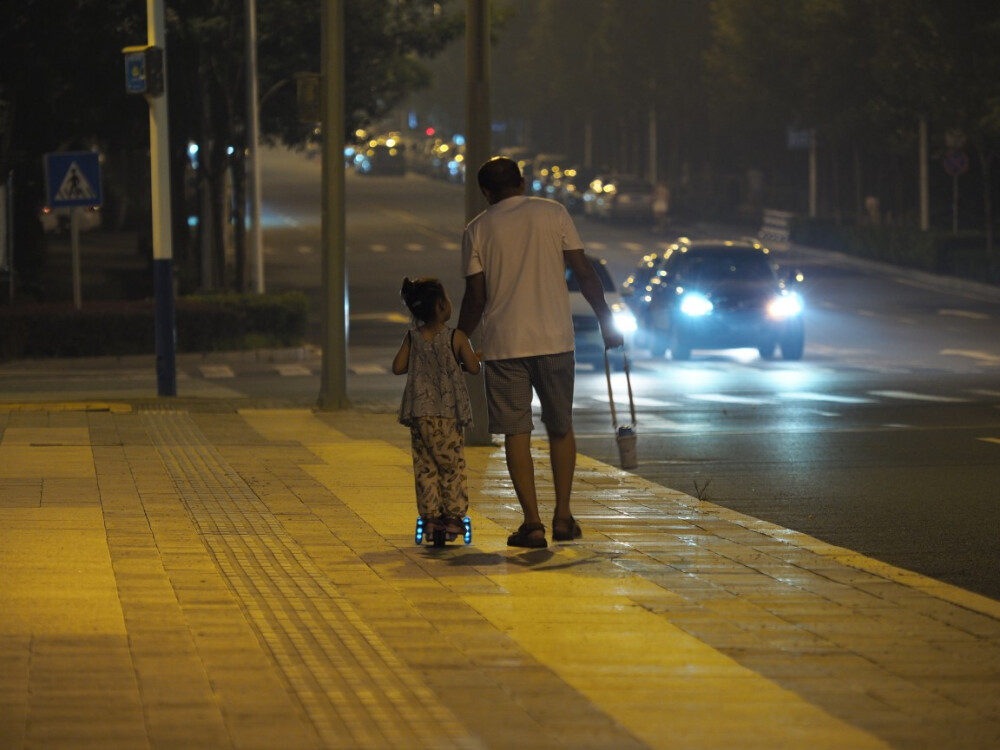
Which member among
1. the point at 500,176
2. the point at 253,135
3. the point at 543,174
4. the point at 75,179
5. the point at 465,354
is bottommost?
the point at 465,354

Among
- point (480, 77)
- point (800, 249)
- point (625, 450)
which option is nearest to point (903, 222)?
point (800, 249)

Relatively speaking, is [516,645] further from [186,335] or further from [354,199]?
[354,199]

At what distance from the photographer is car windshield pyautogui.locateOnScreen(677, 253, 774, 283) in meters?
27.4

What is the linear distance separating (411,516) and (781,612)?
10.2ft

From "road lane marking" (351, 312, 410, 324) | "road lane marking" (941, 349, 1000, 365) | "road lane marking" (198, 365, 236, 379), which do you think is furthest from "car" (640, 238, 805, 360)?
"road lane marking" (351, 312, 410, 324)

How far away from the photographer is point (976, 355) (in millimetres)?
28641

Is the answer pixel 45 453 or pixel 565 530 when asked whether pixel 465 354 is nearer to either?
pixel 565 530

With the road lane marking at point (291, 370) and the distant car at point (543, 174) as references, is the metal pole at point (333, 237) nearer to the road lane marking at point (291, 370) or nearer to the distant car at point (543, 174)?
the road lane marking at point (291, 370)

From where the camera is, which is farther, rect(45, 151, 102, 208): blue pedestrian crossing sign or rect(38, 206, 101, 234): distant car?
rect(38, 206, 101, 234): distant car

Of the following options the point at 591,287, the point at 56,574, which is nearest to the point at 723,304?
the point at 591,287

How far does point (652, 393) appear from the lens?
21.0m

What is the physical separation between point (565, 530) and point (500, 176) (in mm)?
1728

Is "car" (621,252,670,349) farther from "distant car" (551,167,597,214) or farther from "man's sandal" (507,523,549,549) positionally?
"distant car" (551,167,597,214)

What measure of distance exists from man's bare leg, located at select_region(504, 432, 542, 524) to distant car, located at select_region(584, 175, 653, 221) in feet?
198
